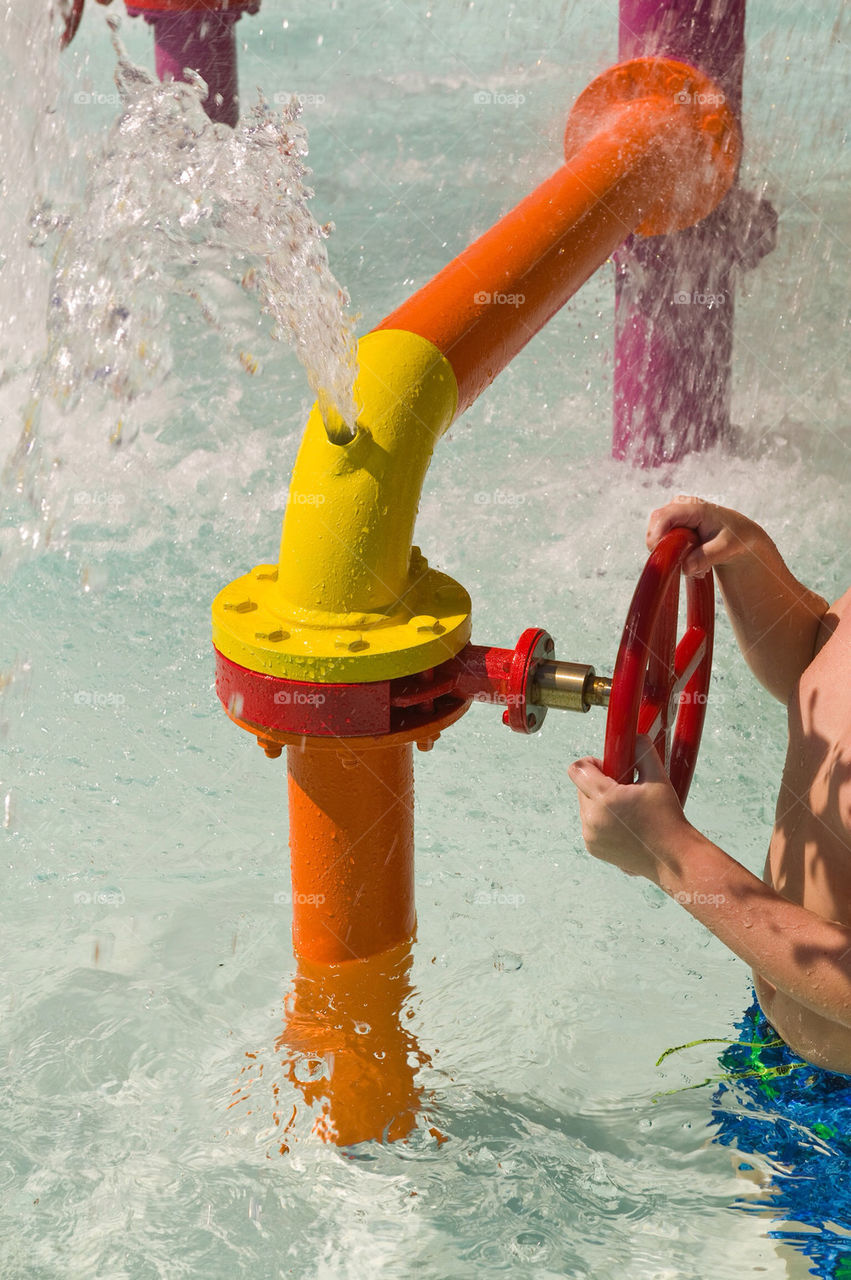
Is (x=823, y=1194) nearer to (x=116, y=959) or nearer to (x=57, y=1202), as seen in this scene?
(x=57, y=1202)

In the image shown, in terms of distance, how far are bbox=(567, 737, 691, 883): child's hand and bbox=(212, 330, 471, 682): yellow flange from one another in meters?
0.18

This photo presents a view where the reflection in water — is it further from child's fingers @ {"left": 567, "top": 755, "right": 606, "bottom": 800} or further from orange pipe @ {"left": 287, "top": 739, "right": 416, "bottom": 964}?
child's fingers @ {"left": 567, "top": 755, "right": 606, "bottom": 800}

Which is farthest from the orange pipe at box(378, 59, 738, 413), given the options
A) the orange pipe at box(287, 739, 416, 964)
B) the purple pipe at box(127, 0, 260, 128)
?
the purple pipe at box(127, 0, 260, 128)

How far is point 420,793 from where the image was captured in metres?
2.20

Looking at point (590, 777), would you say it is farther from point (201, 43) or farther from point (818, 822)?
point (201, 43)

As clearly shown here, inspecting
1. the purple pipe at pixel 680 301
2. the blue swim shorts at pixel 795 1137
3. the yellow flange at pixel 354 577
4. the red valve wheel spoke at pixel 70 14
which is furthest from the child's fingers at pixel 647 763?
the red valve wheel spoke at pixel 70 14

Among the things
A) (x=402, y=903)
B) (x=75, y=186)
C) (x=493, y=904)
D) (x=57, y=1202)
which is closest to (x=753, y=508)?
(x=493, y=904)

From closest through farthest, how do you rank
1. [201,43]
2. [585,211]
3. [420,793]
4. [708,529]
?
[708,529] → [585,211] → [420,793] → [201,43]

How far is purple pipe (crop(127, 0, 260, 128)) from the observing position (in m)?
3.63

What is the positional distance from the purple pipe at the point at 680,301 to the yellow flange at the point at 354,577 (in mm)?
1755

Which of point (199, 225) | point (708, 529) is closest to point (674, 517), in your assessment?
point (708, 529)

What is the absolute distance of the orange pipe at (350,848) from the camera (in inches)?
49.3

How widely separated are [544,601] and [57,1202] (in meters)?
1.53

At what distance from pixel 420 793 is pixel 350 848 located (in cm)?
92
